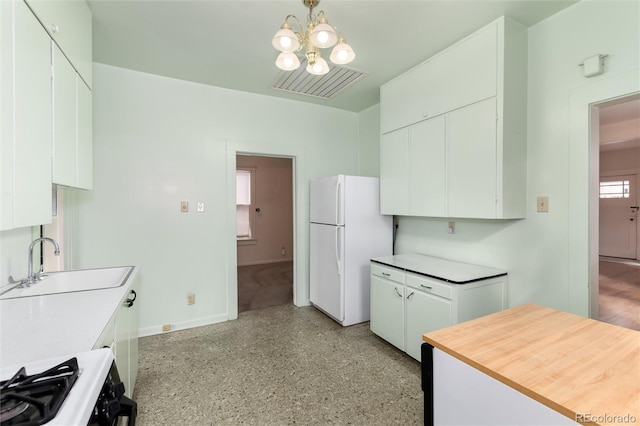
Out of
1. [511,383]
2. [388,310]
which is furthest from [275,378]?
[511,383]

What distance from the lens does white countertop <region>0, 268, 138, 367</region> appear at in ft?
3.20

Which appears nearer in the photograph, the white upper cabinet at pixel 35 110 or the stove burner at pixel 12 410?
the stove burner at pixel 12 410

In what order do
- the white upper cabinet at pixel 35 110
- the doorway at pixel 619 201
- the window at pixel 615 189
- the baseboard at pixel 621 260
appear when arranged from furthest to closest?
the window at pixel 615 189, the baseboard at pixel 621 260, the doorway at pixel 619 201, the white upper cabinet at pixel 35 110

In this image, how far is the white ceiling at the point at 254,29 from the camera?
1975 millimetres

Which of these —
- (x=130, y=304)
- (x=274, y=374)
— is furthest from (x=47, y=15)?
(x=274, y=374)

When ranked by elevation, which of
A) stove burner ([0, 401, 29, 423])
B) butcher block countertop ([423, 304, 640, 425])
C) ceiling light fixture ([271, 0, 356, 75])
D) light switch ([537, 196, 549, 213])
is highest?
ceiling light fixture ([271, 0, 356, 75])

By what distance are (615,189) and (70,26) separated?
974 cm

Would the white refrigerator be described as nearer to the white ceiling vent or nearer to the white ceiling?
the white ceiling vent

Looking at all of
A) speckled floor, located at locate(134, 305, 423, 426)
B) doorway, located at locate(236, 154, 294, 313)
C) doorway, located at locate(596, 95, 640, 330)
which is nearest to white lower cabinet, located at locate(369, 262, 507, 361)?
speckled floor, located at locate(134, 305, 423, 426)

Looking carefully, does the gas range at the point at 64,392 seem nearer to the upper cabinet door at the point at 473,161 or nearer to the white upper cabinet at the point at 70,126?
the white upper cabinet at the point at 70,126

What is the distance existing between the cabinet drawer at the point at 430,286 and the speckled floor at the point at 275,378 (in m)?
0.67

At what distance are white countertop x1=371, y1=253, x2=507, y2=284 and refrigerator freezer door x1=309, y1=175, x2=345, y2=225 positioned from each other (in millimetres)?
681

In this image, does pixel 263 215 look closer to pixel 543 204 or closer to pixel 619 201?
pixel 543 204

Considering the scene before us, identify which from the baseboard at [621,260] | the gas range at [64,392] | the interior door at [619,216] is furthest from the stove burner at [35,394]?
the interior door at [619,216]
